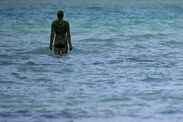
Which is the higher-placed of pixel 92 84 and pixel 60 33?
pixel 60 33

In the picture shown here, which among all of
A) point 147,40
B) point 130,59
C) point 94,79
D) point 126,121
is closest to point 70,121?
point 126,121

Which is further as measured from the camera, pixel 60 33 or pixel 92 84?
pixel 60 33

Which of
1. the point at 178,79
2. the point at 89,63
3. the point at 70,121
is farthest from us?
the point at 89,63

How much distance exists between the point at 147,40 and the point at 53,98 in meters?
15.7

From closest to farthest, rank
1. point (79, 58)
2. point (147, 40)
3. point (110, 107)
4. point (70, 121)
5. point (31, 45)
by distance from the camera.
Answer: point (70, 121) → point (110, 107) → point (79, 58) → point (31, 45) → point (147, 40)

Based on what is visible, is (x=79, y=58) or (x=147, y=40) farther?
(x=147, y=40)

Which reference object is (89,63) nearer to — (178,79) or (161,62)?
(161,62)

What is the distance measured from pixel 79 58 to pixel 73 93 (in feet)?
21.7

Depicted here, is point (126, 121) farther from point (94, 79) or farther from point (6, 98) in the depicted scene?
point (94, 79)

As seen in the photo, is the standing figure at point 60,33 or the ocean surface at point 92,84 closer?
the ocean surface at point 92,84

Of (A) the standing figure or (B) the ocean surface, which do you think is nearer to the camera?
(B) the ocean surface

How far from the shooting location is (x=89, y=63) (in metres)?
19.0

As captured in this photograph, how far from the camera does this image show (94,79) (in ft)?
51.7

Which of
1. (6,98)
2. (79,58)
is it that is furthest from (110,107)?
(79,58)
